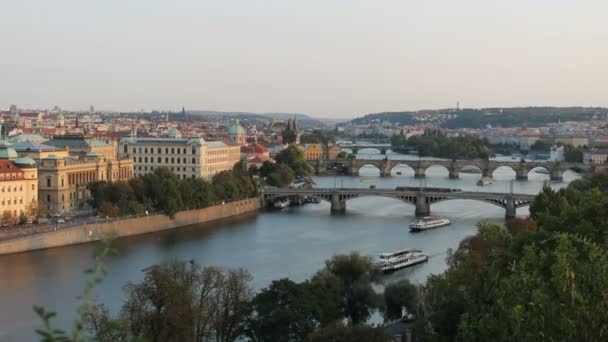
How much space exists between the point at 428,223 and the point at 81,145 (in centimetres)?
1091

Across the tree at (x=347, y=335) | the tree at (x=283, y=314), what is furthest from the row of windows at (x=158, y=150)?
the tree at (x=347, y=335)

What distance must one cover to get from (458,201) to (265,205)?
5966 mm

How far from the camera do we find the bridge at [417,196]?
81.8 ft

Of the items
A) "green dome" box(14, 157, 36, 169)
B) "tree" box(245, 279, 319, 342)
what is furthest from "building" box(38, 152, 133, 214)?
"tree" box(245, 279, 319, 342)

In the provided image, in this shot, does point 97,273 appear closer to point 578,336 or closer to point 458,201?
point 578,336

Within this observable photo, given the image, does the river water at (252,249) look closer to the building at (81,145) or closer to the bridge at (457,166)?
the building at (81,145)

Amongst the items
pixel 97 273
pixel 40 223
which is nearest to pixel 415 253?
pixel 40 223

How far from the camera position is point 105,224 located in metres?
19.5

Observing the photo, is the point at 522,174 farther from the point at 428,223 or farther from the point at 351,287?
the point at 351,287

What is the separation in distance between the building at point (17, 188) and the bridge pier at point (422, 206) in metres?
9.80

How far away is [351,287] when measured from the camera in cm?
1179

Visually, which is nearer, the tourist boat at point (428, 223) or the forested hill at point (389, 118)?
the tourist boat at point (428, 223)

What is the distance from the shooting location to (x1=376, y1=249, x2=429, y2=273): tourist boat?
16.3 metres

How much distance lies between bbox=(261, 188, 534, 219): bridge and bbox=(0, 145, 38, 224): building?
8.11 meters
